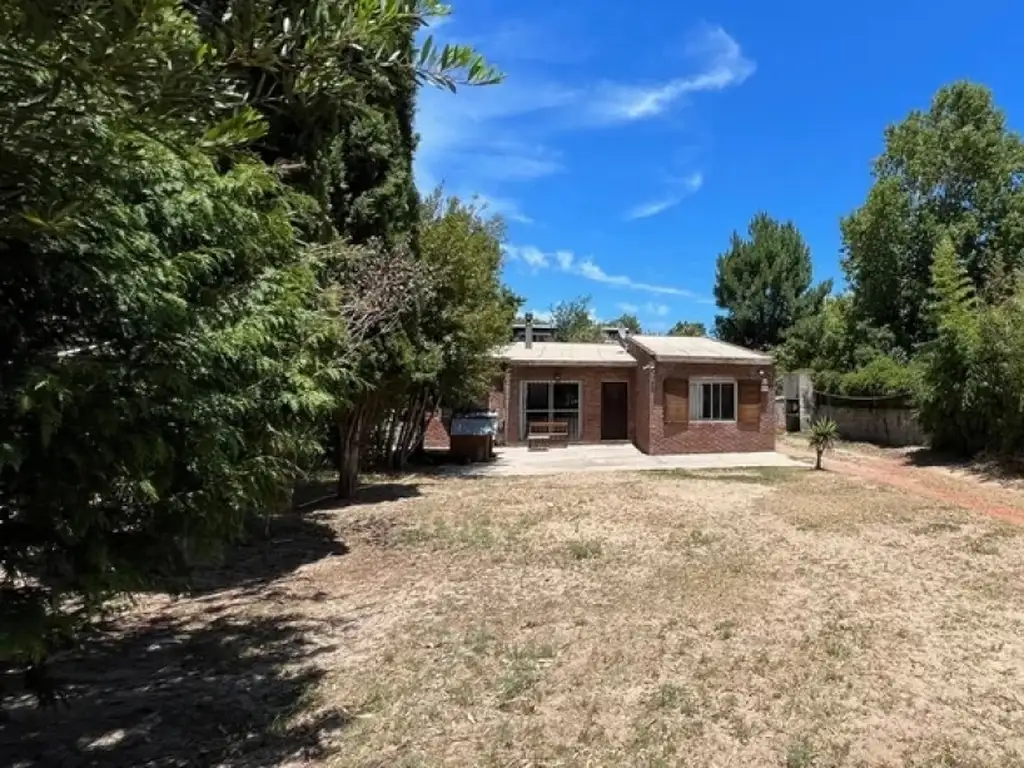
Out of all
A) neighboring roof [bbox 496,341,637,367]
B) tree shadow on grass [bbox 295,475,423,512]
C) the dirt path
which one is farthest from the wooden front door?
tree shadow on grass [bbox 295,475,423,512]

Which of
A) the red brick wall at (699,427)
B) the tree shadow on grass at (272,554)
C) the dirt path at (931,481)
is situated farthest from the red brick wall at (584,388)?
the tree shadow on grass at (272,554)

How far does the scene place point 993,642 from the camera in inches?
209

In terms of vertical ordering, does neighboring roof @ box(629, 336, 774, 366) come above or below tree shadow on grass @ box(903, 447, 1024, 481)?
above

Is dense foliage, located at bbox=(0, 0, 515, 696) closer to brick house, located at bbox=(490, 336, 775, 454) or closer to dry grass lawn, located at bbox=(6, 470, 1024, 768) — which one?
dry grass lawn, located at bbox=(6, 470, 1024, 768)

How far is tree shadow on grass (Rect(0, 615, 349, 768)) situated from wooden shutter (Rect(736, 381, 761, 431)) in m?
17.3

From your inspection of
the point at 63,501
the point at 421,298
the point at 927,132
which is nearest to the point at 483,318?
the point at 421,298

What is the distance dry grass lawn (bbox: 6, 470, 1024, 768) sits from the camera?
3.97 meters

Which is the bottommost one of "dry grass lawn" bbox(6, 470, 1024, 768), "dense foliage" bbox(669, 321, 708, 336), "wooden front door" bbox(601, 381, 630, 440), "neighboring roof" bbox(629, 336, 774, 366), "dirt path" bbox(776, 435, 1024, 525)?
"dry grass lawn" bbox(6, 470, 1024, 768)

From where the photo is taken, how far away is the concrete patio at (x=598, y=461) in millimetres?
17000

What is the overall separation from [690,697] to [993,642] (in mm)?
2663

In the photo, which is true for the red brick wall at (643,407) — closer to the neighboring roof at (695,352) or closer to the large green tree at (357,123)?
the neighboring roof at (695,352)

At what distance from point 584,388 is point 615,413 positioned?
1626 millimetres

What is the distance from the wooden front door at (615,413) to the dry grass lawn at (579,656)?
1335cm

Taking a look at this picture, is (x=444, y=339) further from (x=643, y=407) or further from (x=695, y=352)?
(x=695, y=352)
